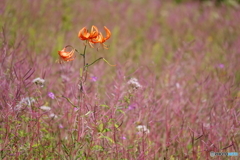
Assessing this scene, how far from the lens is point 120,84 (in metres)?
2.03

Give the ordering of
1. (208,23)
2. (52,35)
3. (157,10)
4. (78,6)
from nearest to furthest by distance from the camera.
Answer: (52,35) → (78,6) → (208,23) → (157,10)

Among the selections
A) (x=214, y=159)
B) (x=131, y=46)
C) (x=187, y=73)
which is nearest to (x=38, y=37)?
(x=131, y=46)

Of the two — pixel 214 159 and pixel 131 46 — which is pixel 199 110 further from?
pixel 131 46

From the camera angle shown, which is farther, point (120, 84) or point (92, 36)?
point (120, 84)

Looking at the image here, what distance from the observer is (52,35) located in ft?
14.3

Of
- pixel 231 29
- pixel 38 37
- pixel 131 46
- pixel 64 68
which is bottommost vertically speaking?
pixel 64 68

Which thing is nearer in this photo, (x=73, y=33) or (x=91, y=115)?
(x=91, y=115)

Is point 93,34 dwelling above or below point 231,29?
below

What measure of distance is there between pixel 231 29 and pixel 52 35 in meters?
3.98

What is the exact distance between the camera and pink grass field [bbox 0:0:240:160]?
173cm

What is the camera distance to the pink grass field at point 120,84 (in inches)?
68.1

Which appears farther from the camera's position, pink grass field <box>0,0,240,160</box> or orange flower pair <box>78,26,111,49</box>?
pink grass field <box>0,0,240,160</box>

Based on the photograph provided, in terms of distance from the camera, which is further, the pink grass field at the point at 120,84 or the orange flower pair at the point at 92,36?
the pink grass field at the point at 120,84

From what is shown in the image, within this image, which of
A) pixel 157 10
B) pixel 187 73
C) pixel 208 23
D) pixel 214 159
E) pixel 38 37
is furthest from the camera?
pixel 157 10
